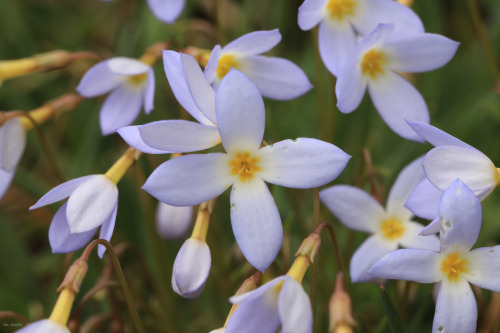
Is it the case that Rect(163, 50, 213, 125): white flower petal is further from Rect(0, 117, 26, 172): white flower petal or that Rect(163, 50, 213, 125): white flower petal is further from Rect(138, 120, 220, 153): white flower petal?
Rect(0, 117, 26, 172): white flower petal

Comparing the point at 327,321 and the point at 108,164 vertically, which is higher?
the point at 108,164

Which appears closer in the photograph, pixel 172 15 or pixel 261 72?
pixel 261 72

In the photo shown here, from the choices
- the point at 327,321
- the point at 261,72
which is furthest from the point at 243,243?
the point at 327,321

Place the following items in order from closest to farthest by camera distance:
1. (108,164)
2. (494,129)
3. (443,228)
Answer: (443,228) < (108,164) < (494,129)

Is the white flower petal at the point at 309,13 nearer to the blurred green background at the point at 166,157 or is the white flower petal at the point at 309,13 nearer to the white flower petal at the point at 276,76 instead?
the white flower petal at the point at 276,76

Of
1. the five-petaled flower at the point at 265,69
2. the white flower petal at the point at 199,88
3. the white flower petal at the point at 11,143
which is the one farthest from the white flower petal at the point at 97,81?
the white flower petal at the point at 199,88

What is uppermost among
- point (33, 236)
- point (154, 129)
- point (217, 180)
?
point (154, 129)

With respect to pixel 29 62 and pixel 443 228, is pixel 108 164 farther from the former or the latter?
pixel 443 228
